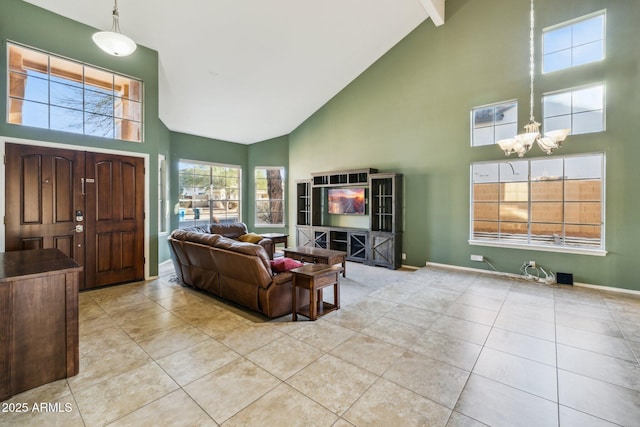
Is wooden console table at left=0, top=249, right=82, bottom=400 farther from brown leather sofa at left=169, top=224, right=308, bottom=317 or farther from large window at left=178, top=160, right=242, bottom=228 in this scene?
large window at left=178, top=160, right=242, bottom=228

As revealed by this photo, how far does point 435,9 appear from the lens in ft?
17.6

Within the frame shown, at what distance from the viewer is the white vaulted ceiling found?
426 cm

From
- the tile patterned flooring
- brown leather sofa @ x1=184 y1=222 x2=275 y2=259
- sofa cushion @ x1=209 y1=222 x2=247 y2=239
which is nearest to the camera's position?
the tile patterned flooring

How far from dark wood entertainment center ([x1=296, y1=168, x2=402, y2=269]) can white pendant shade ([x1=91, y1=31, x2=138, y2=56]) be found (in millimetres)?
4724

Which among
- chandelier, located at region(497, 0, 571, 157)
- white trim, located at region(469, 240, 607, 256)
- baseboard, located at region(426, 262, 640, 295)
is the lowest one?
baseboard, located at region(426, 262, 640, 295)

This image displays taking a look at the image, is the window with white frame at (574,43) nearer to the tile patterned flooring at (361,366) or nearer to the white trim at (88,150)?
the tile patterned flooring at (361,366)

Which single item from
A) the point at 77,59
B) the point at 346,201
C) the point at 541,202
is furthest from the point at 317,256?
the point at 77,59

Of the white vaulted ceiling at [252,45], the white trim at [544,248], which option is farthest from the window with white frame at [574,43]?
the white trim at [544,248]

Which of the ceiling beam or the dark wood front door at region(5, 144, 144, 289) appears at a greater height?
the ceiling beam

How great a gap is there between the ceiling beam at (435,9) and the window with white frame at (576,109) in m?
2.42

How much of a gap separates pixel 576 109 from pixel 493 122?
113cm

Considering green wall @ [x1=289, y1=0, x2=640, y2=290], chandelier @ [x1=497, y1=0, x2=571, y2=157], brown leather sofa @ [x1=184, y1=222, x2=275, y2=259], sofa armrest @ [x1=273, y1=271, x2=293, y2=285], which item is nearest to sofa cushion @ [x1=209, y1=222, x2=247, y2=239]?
brown leather sofa @ [x1=184, y1=222, x2=275, y2=259]

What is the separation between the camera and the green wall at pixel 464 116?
4238 millimetres

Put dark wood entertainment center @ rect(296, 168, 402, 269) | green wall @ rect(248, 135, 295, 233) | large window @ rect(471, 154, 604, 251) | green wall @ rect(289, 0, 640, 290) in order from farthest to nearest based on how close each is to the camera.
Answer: green wall @ rect(248, 135, 295, 233) → dark wood entertainment center @ rect(296, 168, 402, 269) → large window @ rect(471, 154, 604, 251) → green wall @ rect(289, 0, 640, 290)
